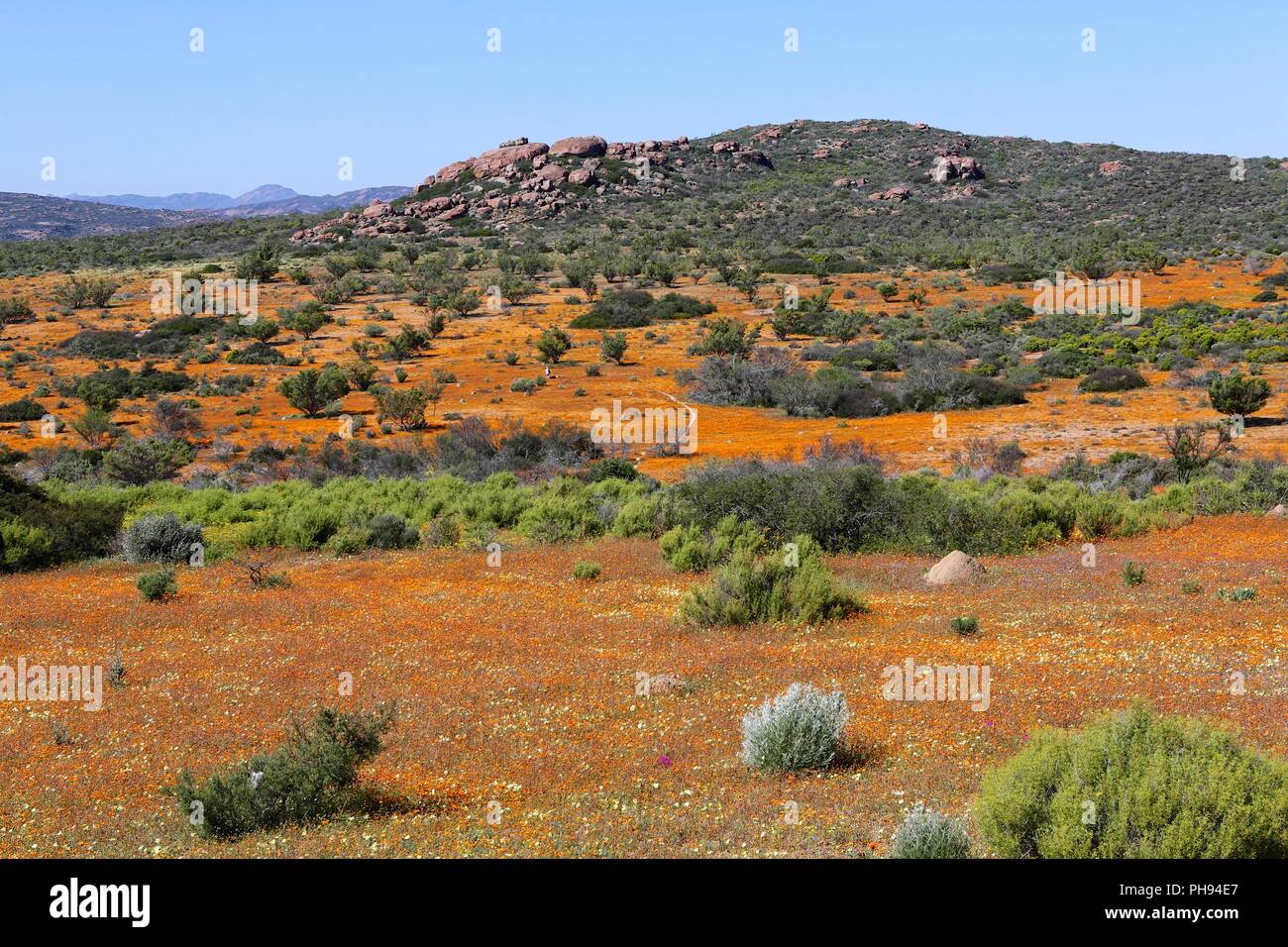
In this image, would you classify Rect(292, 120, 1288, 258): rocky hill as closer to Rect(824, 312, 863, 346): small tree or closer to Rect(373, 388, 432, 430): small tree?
Rect(824, 312, 863, 346): small tree

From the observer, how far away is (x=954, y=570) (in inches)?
523

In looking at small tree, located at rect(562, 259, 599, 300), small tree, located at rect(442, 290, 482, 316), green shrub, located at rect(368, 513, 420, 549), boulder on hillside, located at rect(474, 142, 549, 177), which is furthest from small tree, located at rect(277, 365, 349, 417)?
boulder on hillside, located at rect(474, 142, 549, 177)

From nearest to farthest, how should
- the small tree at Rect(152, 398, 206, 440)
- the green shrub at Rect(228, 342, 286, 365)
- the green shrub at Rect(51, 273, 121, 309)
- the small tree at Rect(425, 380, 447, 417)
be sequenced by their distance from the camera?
the small tree at Rect(152, 398, 206, 440) → the small tree at Rect(425, 380, 447, 417) → the green shrub at Rect(228, 342, 286, 365) → the green shrub at Rect(51, 273, 121, 309)

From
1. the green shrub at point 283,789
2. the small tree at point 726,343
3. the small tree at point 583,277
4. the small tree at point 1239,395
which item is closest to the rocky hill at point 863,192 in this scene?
the small tree at point 583,277

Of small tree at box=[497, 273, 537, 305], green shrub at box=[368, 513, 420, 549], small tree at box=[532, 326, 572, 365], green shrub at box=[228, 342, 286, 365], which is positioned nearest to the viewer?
green shrub at box=[368, 513, 420, 549]

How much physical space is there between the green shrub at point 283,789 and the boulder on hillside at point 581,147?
11094 centimetres

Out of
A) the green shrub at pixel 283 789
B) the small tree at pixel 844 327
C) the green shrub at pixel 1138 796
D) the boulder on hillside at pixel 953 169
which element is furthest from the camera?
the boulder on hillside at pixel 953 169

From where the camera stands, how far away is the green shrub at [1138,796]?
398cm

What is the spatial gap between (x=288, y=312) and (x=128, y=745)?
46.0 meters

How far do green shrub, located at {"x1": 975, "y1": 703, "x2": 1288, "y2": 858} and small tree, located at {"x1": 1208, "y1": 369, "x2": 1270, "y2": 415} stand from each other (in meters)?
24.7

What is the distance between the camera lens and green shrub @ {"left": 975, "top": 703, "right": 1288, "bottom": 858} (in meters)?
3.98

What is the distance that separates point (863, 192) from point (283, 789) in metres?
101

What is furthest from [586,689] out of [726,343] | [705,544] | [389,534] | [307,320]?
[307,320]

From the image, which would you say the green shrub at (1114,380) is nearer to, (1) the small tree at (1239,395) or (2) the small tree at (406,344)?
(1) the small tree at (1239,395)
